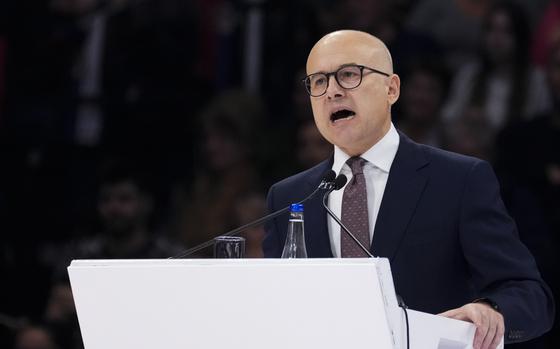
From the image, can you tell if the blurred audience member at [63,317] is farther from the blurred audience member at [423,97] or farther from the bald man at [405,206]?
the bald man at [405,206]

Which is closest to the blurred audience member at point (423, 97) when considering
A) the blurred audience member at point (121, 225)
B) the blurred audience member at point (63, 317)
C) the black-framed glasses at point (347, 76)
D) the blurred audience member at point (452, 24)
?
the blurred audience member at point (452, 24)

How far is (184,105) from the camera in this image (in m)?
5.80

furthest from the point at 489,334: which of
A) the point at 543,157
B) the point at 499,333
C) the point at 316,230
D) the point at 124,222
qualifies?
the point at 124,222

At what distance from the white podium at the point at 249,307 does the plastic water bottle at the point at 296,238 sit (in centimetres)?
28

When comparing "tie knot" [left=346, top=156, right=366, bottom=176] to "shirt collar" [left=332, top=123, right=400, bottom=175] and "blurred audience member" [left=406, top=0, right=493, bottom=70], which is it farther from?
"blurred audience member" [left=406, top=0, right=493, bottom=70]

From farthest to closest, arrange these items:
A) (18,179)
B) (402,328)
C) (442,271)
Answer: (18,179), (442,271), (402,328)

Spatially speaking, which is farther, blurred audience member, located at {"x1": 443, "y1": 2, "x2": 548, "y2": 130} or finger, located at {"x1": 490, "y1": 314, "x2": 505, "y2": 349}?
blurred audience member, located at {"x1": 443, "y1": 2, "x2": 548, "y2": 130}

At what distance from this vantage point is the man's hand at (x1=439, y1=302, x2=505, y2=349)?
2.17 meters

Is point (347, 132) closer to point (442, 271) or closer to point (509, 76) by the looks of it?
point (442, 271)

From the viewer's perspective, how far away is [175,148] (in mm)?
5785

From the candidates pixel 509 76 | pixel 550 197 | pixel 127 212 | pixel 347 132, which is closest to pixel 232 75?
pixel 127 212

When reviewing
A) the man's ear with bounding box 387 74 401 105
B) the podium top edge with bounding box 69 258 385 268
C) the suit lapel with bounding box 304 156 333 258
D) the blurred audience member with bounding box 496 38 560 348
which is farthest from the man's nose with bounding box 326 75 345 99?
the blurred audience member with bounding box 496 38 560 348

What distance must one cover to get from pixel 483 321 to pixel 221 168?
351 cm

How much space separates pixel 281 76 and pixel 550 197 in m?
1.76
